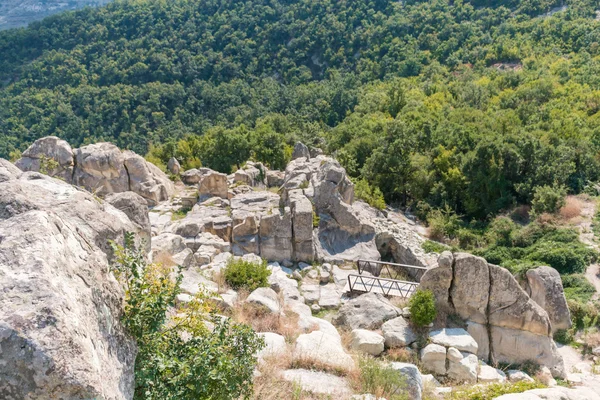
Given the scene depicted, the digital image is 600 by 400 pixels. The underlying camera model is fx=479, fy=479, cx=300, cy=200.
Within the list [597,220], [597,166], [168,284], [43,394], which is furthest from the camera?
[597,166]

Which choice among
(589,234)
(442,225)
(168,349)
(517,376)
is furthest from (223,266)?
(589,234)

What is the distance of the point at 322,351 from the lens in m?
9.23

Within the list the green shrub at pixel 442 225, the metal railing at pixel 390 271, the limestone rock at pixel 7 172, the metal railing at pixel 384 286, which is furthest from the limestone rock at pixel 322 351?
the green shrub at pixel 442 225

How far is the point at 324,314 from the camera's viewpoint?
542 inches

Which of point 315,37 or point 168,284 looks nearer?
point 168,284

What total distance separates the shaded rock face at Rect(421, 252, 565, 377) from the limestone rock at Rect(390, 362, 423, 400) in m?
3.97

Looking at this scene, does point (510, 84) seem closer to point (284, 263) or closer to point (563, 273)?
point (563, 273)

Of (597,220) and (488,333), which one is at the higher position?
(488,333)

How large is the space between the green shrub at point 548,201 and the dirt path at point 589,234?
1196mm

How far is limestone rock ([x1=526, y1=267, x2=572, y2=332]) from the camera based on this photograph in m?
13.9

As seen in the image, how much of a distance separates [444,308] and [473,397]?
3.73 meters

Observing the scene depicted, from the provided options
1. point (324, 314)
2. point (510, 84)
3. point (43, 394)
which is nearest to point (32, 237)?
point (43, 394)

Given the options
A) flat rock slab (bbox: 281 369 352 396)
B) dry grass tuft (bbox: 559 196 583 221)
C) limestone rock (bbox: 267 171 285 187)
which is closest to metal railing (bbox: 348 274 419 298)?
flat rock slab (bbox: 281 369 352 396)

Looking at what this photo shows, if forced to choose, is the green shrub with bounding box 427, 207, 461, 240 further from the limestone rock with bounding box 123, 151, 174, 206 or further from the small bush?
the limestone rock with bounding box 123, 151, 174, 206
